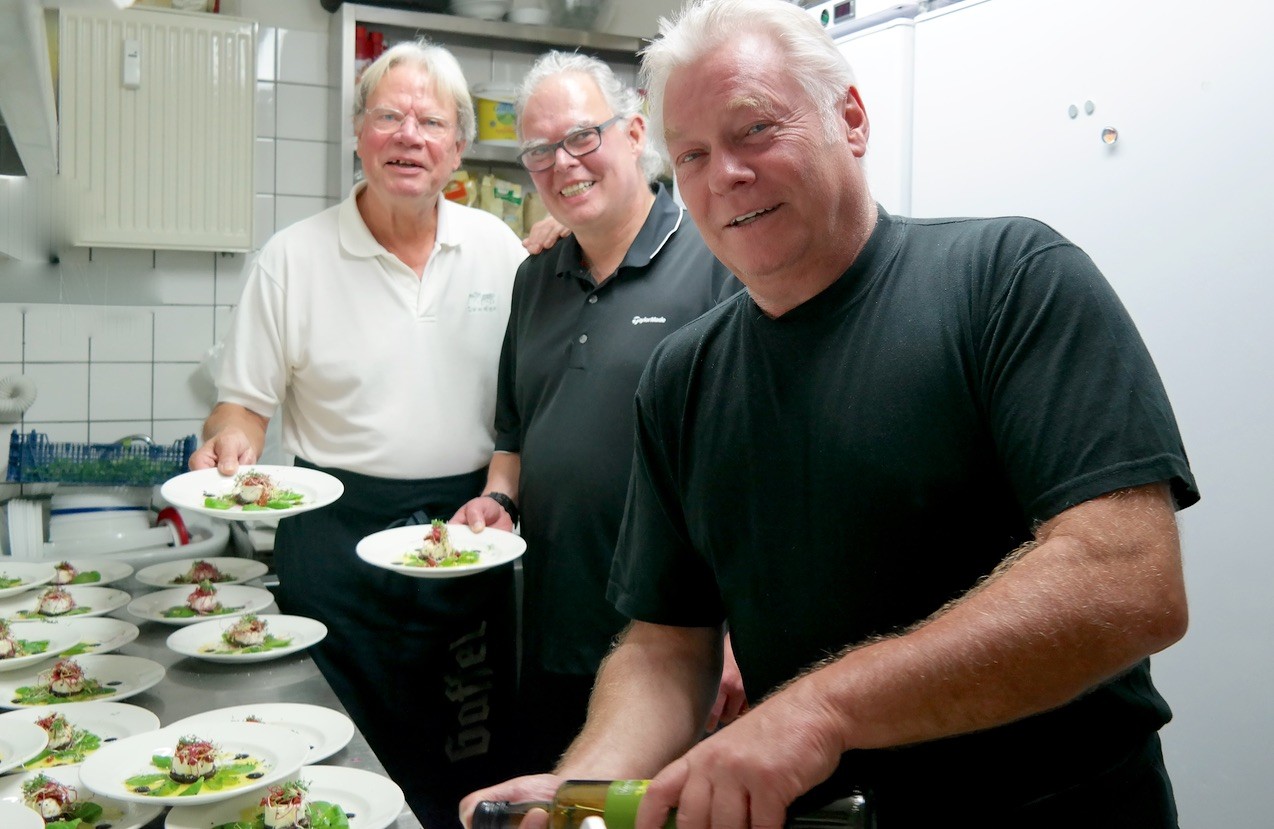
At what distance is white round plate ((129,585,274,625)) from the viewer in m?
1.99

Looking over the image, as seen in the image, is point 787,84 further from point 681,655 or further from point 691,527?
point 681,655

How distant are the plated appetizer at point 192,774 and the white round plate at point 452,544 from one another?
0.67 metres

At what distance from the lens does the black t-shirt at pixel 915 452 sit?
3.10 ft

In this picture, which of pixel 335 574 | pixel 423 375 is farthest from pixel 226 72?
pixel 335 574

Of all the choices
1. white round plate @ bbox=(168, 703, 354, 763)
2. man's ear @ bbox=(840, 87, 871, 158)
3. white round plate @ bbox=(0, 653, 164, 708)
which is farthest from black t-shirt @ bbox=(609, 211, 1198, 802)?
white round plate @ bbox=(0, 653, 164, 708)

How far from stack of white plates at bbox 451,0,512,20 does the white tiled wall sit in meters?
0.43

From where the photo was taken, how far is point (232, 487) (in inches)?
76.7

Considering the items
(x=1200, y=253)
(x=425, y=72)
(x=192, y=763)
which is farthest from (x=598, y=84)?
(x=192, y=763)

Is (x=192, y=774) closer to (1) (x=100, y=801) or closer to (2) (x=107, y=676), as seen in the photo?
(1) (x=100, y=801)

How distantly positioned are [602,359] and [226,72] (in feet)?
5.89

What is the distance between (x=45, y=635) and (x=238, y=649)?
0.34m

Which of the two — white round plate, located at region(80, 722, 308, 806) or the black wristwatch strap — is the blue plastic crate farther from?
white round plate, located at region(80, 722, 308, 806)

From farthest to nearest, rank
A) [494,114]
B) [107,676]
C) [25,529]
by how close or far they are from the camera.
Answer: [494,114] → [25,529] → [107,676]

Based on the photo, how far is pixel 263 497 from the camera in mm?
1866
